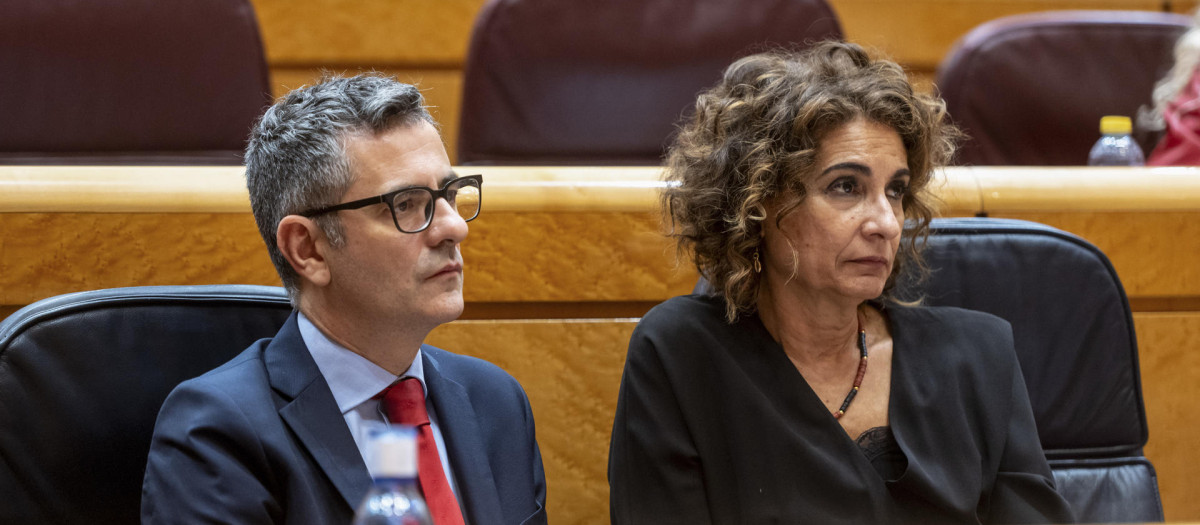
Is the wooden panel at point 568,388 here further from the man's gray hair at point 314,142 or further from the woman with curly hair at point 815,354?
the man's gray hair at point 314,142

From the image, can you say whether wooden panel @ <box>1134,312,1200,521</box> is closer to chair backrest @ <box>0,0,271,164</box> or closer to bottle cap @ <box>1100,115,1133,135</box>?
bottle cap @ <box>1100,115,1133,135</box>

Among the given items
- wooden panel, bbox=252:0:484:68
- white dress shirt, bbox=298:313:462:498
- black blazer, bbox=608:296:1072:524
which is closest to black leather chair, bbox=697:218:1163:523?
black blazer, bbox=608:296:1072:524

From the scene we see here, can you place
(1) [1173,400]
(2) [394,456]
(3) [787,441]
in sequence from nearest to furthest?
(2) [394,456], (3) [787,441], (1) [1173,400]

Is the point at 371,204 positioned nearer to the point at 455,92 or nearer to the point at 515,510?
the point at 515,510

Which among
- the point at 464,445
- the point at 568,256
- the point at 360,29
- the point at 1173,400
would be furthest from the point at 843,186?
the point at 360,29

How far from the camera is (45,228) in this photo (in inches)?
38.1

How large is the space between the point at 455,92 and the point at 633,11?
506mm

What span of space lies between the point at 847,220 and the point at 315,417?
0.46 metres

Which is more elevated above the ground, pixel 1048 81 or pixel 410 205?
pixel 410 205

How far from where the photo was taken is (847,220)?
2.93ft

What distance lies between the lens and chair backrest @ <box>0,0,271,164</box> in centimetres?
134

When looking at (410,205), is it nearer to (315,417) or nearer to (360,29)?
(315,417)

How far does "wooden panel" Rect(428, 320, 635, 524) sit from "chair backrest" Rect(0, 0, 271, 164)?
54 cm

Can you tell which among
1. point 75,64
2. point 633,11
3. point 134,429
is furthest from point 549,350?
point 75,64
